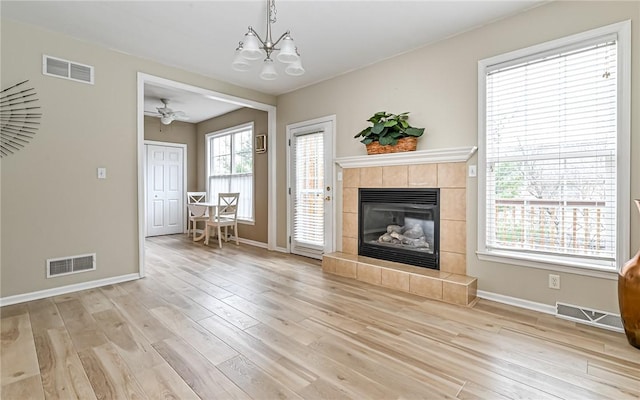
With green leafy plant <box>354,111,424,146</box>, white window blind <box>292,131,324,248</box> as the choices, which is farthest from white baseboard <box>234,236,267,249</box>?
green leafy plant <box>354,111,424,146</box>

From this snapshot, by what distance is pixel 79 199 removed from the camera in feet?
10.6

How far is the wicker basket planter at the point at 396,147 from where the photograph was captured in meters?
3.36

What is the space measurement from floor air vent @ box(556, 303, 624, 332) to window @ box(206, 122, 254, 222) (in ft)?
15.5

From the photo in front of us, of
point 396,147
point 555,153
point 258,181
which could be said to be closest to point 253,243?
point 258,181

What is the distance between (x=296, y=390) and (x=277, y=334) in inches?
25.1

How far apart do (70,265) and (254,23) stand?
10.0 ft

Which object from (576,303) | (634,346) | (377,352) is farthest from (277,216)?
(634,346)

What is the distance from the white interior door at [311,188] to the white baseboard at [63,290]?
225cm

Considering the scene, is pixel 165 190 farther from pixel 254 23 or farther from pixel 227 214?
pixel 254 23

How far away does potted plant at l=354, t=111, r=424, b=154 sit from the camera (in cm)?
335

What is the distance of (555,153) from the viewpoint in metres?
2.55

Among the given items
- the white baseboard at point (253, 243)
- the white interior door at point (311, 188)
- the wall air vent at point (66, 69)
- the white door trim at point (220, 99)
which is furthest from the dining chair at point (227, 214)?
the wall air vent at point (66, 69)

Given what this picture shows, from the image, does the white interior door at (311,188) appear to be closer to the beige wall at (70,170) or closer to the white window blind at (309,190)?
the white window blind at (309,190)

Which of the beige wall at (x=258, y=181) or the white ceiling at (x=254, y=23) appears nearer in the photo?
the white ceiling at (x=254, y=23)
